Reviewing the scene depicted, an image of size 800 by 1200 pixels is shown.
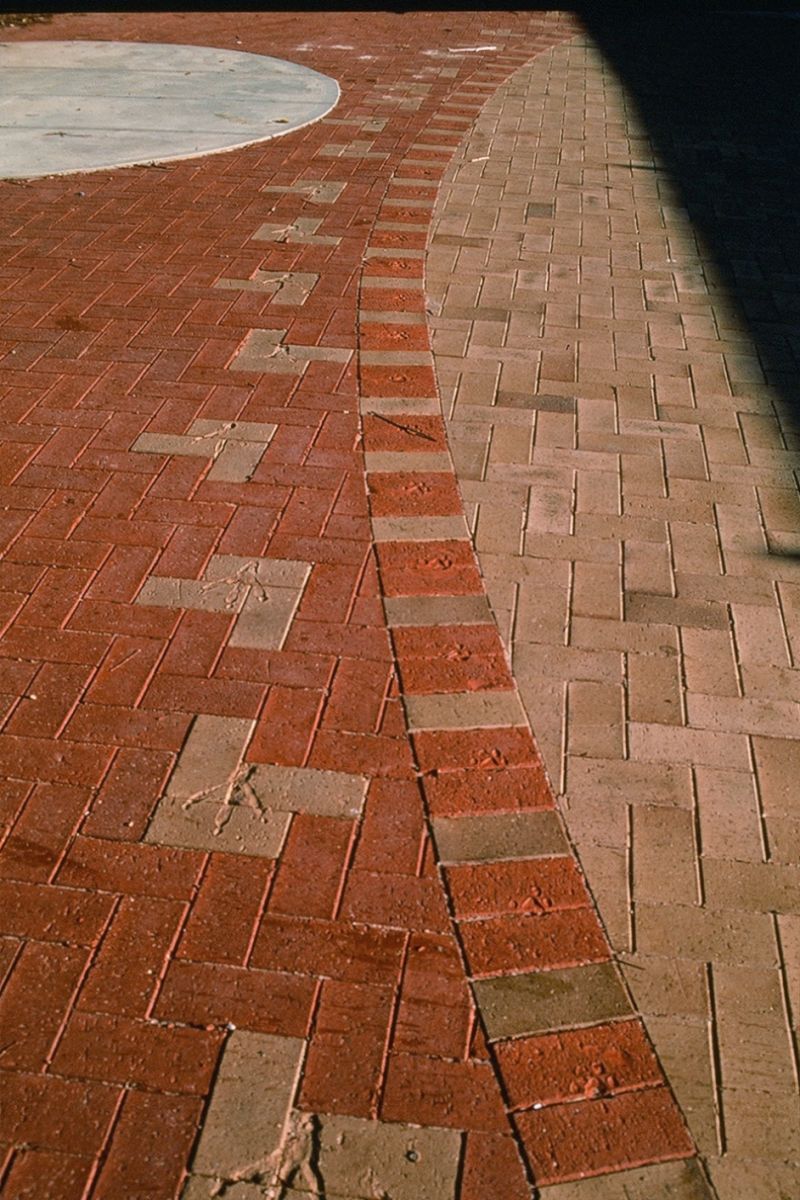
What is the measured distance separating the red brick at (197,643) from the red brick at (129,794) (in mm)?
382

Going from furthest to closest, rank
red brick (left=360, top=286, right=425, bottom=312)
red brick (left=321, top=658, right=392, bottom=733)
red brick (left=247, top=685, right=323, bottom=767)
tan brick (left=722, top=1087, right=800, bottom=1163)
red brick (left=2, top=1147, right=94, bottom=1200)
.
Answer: red brick (left=360, top=286, right=425, bottom=312) < red brick (left=321, top=658, right=392, bottom=733) < red brick (left=247, top=685, right=323, bottom=767) < tan brick (left=722, top=1087, right=800, bottom=1163) < red brick (left=2, top=1147, right=94, bottom=1200)

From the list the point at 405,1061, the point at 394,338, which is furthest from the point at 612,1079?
the point at 394,338

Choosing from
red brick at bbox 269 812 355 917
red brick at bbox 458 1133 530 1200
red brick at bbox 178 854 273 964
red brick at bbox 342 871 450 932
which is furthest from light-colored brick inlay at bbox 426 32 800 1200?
red brick at bbox 178 854 273 964

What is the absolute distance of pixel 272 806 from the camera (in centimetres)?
325

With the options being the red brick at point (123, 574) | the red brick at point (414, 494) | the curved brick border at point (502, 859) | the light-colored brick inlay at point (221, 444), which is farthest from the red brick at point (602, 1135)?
→ the light-colored brick inlay at point (221, 444)

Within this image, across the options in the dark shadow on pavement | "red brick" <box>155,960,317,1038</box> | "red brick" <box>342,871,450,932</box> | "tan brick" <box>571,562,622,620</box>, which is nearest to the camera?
"red brick" <box>155,960,317,1038</box>

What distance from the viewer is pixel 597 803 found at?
10.8ft

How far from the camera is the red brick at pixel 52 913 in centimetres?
288

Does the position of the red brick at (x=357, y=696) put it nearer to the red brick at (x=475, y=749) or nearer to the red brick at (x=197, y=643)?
the red brick at (x=475, y=749)

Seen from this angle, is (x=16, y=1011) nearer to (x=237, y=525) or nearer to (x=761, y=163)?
(x=237, y=525)

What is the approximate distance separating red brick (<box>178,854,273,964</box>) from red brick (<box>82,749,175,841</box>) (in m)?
0.25

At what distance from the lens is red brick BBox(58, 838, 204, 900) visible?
3.00 metres

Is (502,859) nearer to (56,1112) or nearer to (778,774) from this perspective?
(778,774)

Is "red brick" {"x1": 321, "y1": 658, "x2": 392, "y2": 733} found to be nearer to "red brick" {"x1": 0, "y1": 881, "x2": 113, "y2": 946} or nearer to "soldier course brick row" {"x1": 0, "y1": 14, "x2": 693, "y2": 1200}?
"soldier course brick row" {"x1": 0, "y1": 14, "x2": 693, "y2": 1200}
